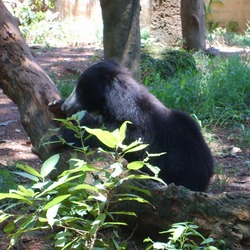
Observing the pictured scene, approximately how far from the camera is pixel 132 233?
3.01 m

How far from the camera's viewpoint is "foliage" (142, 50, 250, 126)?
6.59 metres

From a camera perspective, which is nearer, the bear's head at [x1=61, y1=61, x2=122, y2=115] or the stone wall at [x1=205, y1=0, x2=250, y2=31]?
the bear's head at [x1=61, y1=61, x2=122, y2=115]

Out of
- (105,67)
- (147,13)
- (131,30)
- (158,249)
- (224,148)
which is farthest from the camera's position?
(147,13)

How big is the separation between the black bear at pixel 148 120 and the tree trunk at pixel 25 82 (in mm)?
171

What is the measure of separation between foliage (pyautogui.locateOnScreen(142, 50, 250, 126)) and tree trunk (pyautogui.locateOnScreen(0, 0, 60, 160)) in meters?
2.46

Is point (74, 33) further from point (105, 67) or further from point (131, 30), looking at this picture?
point (105, 67)

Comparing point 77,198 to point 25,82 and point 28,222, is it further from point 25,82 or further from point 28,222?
point 25,82

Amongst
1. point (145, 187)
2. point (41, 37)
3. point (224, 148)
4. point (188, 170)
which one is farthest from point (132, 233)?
point (41, 37)

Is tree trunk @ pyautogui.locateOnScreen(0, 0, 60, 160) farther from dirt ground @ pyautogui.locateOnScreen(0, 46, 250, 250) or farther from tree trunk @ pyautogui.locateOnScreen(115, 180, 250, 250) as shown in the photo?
tree trunk @ pyautogui.locateOnScreen(115, 180, 250, 250)

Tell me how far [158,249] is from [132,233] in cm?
46

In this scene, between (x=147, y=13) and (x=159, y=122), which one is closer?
(x=159, y=122)

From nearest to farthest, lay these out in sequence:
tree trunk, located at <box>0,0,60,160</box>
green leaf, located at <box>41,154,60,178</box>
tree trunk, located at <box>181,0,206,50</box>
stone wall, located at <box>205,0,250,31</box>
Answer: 1. green leaf, located at <box>41,154,60,178</box>
2. tree trunk, located at <box>0,0,60,160</box>
3. tree trunk, located at <box>181,0,206,50</box>
4. stone wall, located at <box>205,0,250,31</box>

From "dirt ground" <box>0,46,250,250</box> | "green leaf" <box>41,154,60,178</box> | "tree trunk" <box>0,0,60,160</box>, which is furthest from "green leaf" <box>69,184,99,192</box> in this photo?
"dirt ground" <box>0,46,250,250</box>

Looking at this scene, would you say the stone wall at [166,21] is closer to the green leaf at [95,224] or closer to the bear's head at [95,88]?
the bear's head at [95,88]
